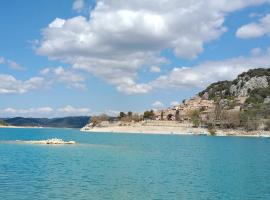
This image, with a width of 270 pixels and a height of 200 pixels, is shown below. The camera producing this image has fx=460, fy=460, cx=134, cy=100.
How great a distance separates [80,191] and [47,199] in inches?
178

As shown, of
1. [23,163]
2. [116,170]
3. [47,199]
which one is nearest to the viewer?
[47,199]

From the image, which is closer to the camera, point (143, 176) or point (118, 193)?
point (118, 193)

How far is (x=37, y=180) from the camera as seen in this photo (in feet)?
155

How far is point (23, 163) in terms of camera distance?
63.9 meters

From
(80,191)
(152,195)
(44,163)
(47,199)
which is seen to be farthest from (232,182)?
(44,163)

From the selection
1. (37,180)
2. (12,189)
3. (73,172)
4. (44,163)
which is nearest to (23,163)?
(44,163)

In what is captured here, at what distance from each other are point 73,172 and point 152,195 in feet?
54.2

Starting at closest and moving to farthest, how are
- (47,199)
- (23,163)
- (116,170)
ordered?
(47,199) → (116,170) → (23,163)

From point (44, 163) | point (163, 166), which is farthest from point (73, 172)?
point (163, 166)

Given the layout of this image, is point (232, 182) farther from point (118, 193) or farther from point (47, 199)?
point (47, 199)

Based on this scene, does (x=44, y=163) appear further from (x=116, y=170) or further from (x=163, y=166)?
(x=163, y=166)

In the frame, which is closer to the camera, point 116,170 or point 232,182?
point 232,182

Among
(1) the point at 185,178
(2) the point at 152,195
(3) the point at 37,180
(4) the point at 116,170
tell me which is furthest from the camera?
(4) the point at 116,170

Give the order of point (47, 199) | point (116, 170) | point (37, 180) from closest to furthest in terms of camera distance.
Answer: point (47, 199)
point (37, 180)
point (116, 170)
